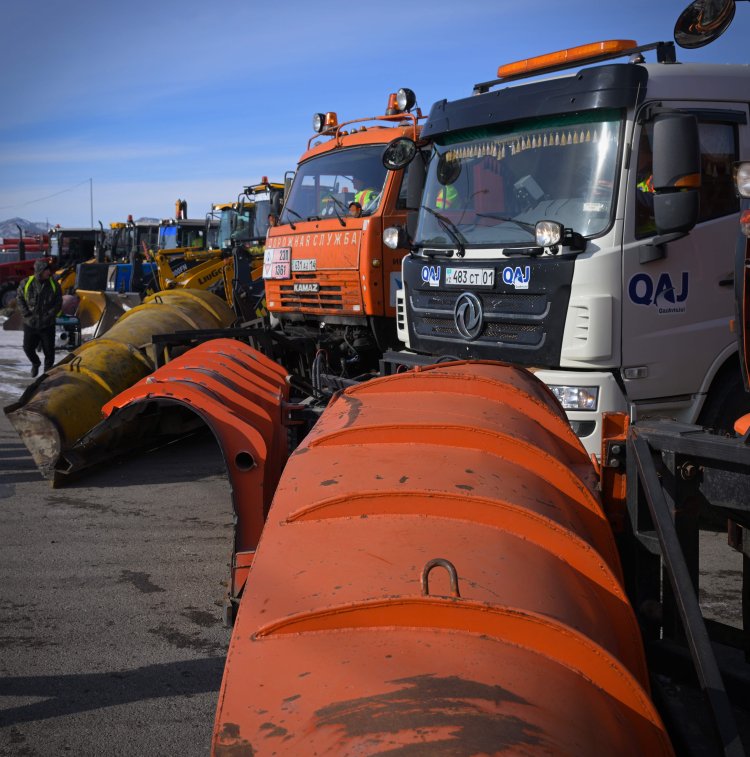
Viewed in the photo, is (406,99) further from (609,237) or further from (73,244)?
(73,244)

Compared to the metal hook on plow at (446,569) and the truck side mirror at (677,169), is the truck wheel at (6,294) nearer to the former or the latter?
the truck side mirror at (677,169)

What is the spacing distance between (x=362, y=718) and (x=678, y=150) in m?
3.87

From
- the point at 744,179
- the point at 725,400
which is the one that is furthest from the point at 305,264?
the point at 744,179

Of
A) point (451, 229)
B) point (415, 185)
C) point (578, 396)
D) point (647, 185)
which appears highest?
point (415, 185)

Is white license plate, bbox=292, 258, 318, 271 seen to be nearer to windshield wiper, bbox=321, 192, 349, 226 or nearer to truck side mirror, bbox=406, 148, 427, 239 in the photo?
windshield wiper, bbox=321, 192, 349, 226

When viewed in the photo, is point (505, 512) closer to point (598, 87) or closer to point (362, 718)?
point (362, 718)

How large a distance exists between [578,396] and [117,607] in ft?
9.45

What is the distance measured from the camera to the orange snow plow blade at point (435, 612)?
1363 mm

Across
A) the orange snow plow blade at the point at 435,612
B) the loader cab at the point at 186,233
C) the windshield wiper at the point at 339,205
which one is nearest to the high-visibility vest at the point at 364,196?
the windshield wiper at the point at 339,205

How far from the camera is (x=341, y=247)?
780 centimetres

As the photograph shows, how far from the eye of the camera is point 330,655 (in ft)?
4.94

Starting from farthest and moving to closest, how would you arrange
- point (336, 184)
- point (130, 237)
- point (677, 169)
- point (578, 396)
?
point (130, 237), point (336, 184), point (578, 396), point (677, 169)

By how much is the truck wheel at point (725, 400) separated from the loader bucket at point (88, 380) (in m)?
5.04

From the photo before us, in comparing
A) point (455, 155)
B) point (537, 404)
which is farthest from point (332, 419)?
point (455, 155)
